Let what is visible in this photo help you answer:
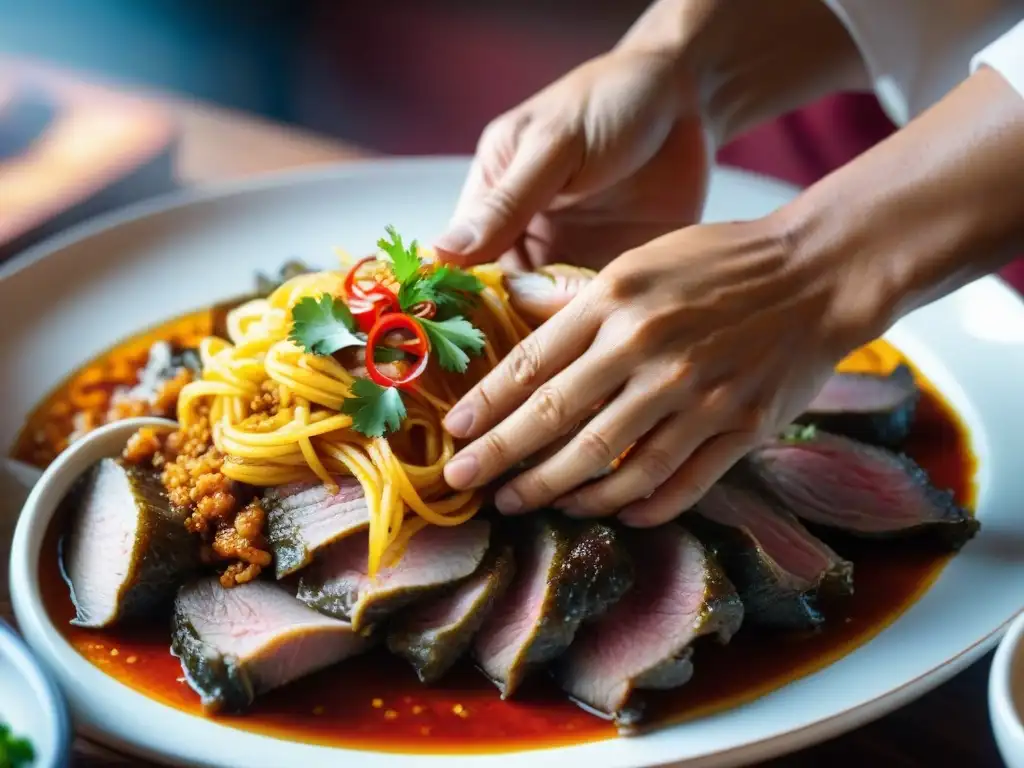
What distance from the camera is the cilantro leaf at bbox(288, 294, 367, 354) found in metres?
2.06

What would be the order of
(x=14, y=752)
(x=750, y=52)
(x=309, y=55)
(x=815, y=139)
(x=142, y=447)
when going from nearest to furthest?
1. (x=14, y=752)
2. (x=142, y=447)
3. (x=750, y=52)
4. (x=815, y=139)
5. (x=309, y=55)

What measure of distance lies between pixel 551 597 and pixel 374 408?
498 millimetres

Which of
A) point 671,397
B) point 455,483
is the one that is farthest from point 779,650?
point 455,483

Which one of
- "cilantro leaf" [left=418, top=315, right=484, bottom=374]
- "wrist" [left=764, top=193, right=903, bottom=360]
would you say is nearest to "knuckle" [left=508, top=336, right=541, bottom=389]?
"cilantro leaf" [left=418, top=315, right=484, bottom=374]

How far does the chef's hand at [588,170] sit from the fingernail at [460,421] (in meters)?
0.48

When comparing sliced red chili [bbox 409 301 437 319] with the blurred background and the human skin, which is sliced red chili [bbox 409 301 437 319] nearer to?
the human skin

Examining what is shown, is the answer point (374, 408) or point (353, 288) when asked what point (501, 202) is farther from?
point (374, 408)

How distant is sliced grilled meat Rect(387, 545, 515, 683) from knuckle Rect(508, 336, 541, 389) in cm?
36

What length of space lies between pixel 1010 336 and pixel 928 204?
97 cm

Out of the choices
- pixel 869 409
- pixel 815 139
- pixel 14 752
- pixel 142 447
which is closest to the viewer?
pixel 14 752

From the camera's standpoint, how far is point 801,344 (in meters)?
2.04

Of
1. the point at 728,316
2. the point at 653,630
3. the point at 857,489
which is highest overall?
the point at 728,316

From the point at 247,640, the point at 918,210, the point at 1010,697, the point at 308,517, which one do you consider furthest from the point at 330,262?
the point at 1010,697

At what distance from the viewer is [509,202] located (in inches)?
98.7
